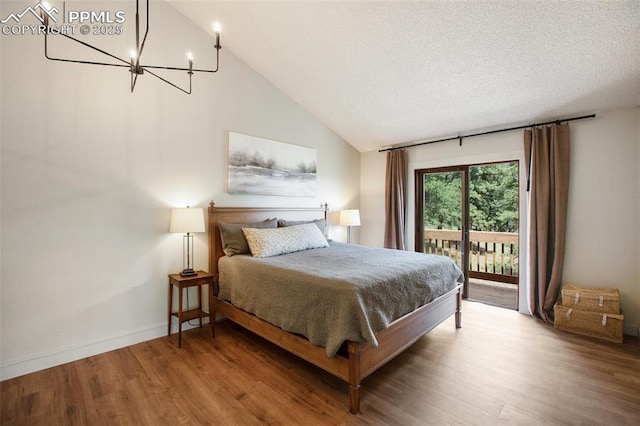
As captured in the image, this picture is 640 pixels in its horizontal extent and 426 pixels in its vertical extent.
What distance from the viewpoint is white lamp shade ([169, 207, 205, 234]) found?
2805 mm

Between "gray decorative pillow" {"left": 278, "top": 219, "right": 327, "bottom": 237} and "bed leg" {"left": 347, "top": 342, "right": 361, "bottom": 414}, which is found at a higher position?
"gray decorative pillow" {"left": 278, "top": 219, "right": 327, "bottom": 237}

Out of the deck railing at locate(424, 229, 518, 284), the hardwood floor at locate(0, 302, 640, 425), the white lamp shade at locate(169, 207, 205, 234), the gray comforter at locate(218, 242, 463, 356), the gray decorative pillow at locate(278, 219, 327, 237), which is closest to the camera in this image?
the hardwood floor at locate(0, 302, 640, 425)

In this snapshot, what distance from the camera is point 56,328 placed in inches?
95.2

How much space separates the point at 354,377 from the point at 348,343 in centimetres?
21

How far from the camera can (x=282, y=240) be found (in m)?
3.28

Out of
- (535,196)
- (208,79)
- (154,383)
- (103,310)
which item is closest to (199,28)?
(208,79)

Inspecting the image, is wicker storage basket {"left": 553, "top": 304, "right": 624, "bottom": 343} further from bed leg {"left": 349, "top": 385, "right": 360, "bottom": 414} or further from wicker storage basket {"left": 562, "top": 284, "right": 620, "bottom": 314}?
bed leg {"left": 349, "top": 385, "right": 360, "bottom": 414}

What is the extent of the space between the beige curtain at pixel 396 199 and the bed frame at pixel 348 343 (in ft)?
5.29

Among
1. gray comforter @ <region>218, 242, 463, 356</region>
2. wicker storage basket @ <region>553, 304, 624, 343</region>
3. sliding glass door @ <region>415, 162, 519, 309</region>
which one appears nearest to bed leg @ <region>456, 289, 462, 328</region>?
gray comforter @ <region>218, 242, 463, 356</region>

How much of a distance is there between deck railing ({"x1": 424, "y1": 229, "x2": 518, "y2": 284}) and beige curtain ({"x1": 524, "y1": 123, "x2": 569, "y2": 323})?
3.61ft

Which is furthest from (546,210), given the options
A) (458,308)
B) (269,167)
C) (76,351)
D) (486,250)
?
(76,351)

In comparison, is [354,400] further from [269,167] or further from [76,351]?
[269,167]

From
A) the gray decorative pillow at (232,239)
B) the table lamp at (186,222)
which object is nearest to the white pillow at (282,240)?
the gray decorative pillow at (232,239)

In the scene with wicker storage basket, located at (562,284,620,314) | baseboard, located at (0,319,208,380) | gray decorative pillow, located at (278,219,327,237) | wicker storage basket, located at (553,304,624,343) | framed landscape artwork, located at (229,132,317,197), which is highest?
framed landscape artwork, located at (229,132,317,197)
